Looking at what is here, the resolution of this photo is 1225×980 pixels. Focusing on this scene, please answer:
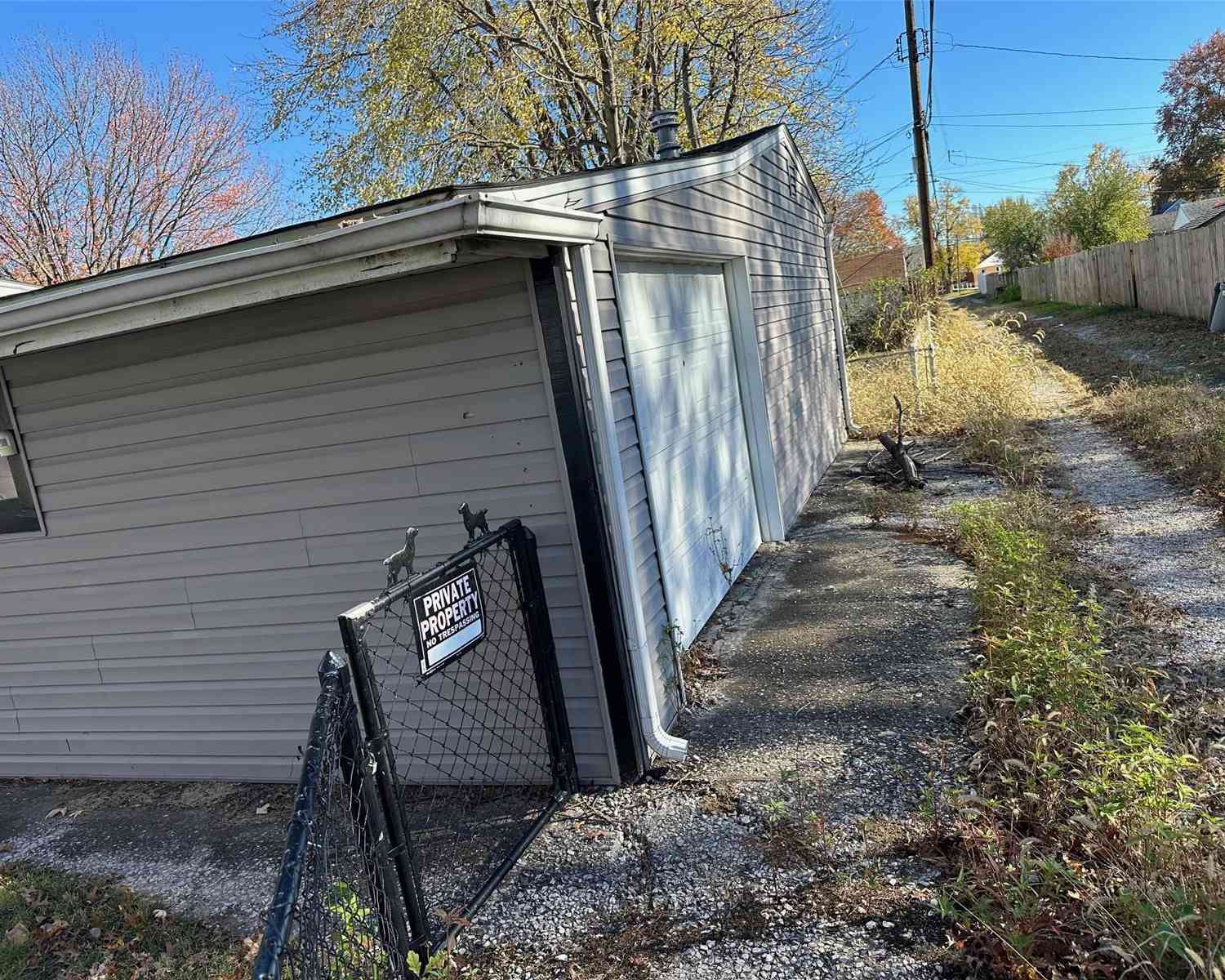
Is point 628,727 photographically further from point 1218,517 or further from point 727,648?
point 1218,517

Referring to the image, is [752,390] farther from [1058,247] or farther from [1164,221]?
[1164,221]

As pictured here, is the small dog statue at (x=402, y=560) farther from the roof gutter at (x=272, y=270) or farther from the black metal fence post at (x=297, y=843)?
the roof gutter at (x=272, y=270)

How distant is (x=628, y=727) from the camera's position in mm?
3689

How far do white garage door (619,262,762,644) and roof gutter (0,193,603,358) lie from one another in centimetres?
107

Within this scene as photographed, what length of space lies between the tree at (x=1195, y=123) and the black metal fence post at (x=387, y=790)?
191ft

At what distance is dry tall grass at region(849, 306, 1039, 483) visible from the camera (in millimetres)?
8812

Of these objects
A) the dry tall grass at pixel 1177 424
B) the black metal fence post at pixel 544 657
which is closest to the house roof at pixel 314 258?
the black metal fence post at pixel 544 657

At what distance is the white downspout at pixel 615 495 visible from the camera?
11.6 ft

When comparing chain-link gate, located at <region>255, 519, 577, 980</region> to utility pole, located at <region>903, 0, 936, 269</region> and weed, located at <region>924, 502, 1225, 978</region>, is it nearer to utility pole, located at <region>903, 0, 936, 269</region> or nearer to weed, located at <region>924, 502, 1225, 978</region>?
weed, located at <region>924, 502, 1225, 978</region>

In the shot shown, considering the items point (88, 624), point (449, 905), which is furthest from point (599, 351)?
point (88, 624)

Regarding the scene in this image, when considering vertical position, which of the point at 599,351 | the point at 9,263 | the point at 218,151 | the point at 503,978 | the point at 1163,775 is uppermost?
the point at 218,151

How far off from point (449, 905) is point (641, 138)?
1552 centimetres

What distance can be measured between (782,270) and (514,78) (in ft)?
26.6

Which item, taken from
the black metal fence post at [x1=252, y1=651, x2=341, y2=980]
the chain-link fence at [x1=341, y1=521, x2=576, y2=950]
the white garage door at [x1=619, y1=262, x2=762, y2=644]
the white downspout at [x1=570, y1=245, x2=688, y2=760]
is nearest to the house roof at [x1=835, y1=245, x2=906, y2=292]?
the white garage door at [x1=619, y1=262, x2=762, y2=644]
